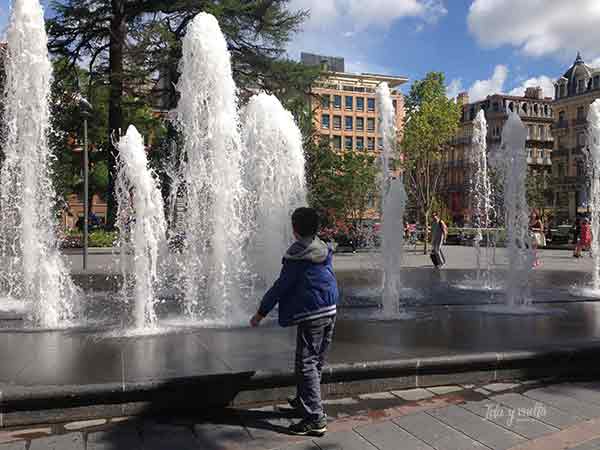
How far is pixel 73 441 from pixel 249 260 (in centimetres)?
978

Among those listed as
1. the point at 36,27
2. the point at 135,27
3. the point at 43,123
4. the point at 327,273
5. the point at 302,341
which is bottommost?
the point at 302,341

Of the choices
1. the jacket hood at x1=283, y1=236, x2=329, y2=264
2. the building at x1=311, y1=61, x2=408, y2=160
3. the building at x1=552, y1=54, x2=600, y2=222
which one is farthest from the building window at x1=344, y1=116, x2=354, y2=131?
the jacket hood at x1=283, y1=236, x2=329, y2=264

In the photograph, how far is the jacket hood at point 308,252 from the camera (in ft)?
13.2

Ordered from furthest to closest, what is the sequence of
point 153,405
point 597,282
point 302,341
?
1. point 597,282
2. point 153,405
3. point 302,341

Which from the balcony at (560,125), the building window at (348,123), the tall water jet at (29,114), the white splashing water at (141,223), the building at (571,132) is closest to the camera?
the white splashing water at (141,223)

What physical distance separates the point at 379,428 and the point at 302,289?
1.13 metres

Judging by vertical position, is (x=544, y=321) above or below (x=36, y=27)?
below

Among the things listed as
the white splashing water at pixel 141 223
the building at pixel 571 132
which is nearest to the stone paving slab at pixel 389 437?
the white splashing water at pixel 141 223

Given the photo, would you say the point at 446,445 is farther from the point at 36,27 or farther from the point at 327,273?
the point at 36,27

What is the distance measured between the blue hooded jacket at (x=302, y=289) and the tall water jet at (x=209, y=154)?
14.6 feet

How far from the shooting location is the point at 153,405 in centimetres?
431

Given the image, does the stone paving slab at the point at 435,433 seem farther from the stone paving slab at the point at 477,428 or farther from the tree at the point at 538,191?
the tree at the point at 538,191

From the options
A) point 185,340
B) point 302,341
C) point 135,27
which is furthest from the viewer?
point 135,27

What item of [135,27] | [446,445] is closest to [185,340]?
[446,445]
